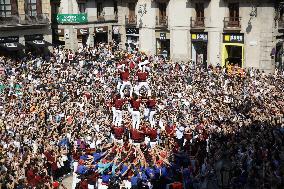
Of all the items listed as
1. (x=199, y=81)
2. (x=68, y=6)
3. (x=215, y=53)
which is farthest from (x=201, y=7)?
(x=68, y=6)

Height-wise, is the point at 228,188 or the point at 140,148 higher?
the point at 140,148

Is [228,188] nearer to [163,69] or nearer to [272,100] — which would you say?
[272,100]

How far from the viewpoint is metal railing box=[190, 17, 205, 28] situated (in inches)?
1711

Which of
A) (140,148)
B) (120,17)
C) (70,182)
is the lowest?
(70,182)

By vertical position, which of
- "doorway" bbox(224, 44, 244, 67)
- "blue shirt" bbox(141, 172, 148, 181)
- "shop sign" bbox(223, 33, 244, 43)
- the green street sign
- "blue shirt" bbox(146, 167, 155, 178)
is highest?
the green street sign

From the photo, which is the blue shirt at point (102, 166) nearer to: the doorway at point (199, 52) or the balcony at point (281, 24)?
the balcony at point (281, 24)

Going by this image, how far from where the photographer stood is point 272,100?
25.9 metres

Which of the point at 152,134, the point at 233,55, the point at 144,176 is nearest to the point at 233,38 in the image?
the point at 233,55

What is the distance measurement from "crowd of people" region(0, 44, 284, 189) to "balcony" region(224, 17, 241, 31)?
397 inches

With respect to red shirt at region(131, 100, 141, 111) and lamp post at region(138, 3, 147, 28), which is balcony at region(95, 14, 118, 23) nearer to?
lamp post at region(138, 3, 147, 28)

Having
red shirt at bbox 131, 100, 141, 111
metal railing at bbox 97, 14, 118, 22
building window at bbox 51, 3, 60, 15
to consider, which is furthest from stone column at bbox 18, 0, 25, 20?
red shirt at bbox 131, 100, 141, 111

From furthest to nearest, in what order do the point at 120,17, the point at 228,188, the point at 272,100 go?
1. the point at 120,17
2. the point at 272,100
3. the point at 228,188

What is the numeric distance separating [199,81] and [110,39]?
79.3 ft

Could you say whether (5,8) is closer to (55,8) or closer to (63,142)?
(55,8)
